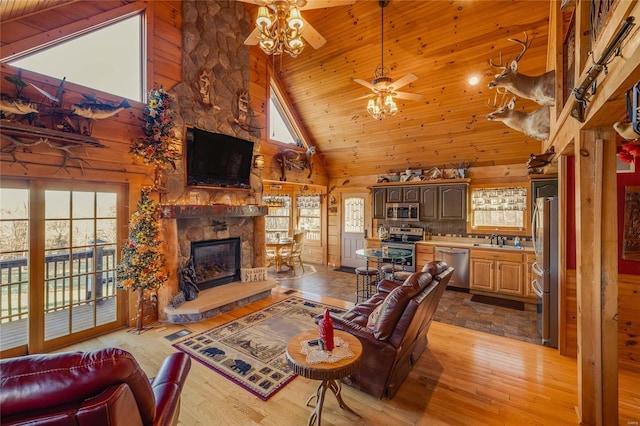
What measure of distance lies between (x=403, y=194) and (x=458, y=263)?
199cm

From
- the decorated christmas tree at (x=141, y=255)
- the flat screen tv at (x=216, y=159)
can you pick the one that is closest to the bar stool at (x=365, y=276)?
the flat screen tv at (x=216, y=159)

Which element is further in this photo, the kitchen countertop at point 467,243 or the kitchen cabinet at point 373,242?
the kitchen cabinet at point 373,242

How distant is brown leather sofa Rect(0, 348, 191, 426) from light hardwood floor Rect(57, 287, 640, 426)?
4.84ft

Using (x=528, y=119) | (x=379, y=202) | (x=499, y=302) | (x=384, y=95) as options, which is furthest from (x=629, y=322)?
(x=379, y=202)

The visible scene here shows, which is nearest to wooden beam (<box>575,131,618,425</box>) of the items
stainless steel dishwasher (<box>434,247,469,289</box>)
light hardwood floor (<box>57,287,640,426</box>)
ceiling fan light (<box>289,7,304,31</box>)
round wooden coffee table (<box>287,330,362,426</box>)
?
light hardwood floor (<box>57,287,640,426</box>)

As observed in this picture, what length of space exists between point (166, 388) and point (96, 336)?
293cm

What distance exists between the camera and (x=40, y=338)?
319 cm

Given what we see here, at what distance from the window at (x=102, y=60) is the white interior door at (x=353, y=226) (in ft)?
18.0

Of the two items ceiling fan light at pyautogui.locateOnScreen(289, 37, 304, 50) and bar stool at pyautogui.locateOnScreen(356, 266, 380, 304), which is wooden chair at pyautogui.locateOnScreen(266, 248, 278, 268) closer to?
bar stool at pyautogui.locateOnScreen(356, 266, 380, 304)

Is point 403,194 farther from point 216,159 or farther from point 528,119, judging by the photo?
point 216,159

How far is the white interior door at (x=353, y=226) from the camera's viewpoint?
7.79 metres

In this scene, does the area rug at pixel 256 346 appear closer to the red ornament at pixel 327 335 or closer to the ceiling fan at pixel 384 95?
the red ornament at pixel 327 335

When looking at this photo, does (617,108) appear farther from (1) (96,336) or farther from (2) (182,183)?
(1) (96,336)

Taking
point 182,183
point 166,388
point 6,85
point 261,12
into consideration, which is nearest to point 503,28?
point 261,12
